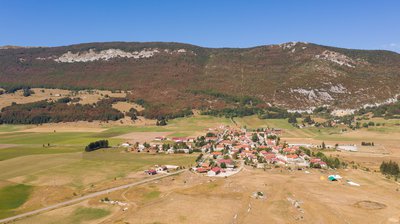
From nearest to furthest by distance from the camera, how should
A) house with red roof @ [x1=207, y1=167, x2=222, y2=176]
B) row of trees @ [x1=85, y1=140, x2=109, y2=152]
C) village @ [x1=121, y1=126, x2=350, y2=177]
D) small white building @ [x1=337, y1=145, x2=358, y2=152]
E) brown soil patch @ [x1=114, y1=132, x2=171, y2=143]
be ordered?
house with red roof @ [x1=207, y1=167, x2=222, y2=176]
village @ [x1=121, y1=126, x2=350, y2=177]
row of trees @ [x1=85, y1=140, x2=109, y2=152]
small white building @ [x1=337, y1=145, x2=358, y2=152]
brown soil patch @ [x1=114, y1=132, x2=171, y2=143]

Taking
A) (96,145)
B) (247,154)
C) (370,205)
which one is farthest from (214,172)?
(96,145)

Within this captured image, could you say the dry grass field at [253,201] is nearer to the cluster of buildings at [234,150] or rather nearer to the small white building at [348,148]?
the cluster of buildings at [234,150]

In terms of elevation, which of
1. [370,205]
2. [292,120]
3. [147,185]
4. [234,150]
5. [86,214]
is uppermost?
[292,120]

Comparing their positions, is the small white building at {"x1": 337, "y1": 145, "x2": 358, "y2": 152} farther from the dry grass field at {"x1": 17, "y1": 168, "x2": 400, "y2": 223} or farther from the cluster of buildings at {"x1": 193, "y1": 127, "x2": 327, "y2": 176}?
the dry grass field at {"x1": 17, "y1": 168, "x2": 400, "y2": 223}

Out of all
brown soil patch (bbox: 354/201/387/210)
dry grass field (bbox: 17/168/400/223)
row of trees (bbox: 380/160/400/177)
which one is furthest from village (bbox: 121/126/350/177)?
brown soil patch (bbox: 354/201/387/210)

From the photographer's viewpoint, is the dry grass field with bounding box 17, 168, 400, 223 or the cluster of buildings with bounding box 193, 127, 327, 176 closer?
the dry grass field with bounding box 17, 168, 400, 223

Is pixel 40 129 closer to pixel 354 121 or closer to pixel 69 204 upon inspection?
pixel 69 204

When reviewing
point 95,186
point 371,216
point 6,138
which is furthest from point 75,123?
point 371,216

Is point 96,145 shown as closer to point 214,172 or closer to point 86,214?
point 214,172

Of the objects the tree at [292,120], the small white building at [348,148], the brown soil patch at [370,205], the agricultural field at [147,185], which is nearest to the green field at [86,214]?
the agricultural field at [147,185]
